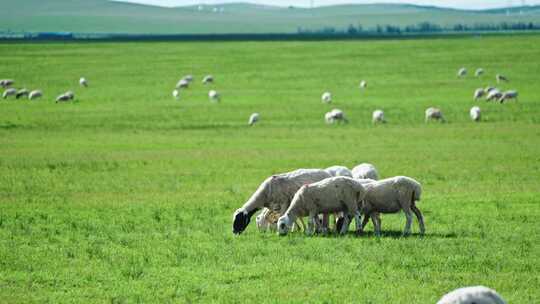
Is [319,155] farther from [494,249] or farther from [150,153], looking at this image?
[494,249]

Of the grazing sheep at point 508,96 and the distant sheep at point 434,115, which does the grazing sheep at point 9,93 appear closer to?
the distant sheep at point 434,115

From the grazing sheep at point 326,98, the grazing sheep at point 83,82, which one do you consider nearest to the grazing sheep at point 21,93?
the grazing sheep at point 83,82

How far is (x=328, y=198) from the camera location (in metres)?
18.0

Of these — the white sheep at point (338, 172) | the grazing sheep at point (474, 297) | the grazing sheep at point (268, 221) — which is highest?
the grazing sheep at point (474, 297)

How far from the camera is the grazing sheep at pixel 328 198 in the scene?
1795 cm

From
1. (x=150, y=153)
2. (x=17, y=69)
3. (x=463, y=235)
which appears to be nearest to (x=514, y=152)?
(x=150, y=153)

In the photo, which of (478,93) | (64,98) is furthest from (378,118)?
(64,98)

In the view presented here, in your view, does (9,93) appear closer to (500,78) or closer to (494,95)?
(494,95)

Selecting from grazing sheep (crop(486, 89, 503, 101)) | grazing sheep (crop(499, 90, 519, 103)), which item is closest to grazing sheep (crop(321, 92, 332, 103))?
grazing sheep (crop(486, 89, 503, 101))

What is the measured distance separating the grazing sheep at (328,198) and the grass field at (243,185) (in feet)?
1.87

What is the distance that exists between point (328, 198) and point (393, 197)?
3.57 feet

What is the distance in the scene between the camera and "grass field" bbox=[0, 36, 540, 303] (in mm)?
14445

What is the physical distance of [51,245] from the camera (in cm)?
1752

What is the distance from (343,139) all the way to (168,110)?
49.3 feet
